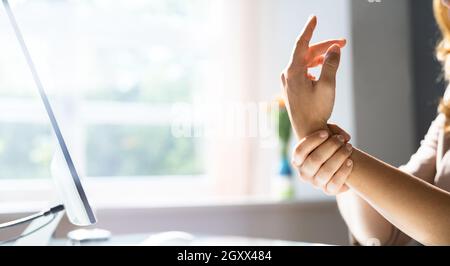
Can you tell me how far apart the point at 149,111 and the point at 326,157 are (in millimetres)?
1186

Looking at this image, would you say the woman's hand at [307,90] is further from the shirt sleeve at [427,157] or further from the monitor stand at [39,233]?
the monitor stand at [39,233]

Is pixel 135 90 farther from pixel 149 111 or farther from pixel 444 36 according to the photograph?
pixel 444 36

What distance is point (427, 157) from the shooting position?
0.69 meters

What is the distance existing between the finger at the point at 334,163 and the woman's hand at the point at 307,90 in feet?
0.11

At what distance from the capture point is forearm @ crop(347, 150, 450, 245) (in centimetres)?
53

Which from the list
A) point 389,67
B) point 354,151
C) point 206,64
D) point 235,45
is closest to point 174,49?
point 206,64

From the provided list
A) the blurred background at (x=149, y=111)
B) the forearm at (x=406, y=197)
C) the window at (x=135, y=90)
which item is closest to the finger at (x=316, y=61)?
the forearm at (x=406, y=197)

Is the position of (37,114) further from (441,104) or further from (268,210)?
(441,104)

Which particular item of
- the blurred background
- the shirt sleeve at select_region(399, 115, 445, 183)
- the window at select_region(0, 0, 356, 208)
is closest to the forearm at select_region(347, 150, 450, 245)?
the shirt sleeve at select_region(399, 115, 445, 183)

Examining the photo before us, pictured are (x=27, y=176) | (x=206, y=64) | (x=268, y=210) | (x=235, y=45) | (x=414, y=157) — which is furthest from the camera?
(x=206, y=64)

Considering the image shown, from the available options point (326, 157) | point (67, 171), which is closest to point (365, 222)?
point (326, 157)

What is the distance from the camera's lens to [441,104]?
600 millimetres

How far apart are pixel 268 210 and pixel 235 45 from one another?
57 centimetres

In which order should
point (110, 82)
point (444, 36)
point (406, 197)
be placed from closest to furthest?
point (406, 197), point (444, 36), point (110, 82)
